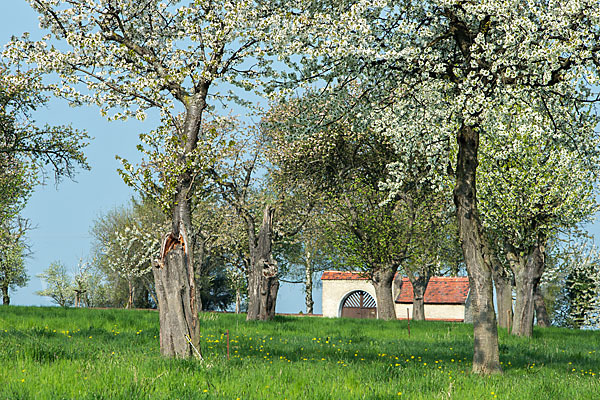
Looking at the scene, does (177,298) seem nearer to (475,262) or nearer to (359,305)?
(475,262)

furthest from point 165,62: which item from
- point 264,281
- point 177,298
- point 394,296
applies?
point 394,296

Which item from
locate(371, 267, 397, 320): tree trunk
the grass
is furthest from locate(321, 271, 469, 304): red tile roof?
the grass

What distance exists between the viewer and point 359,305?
6247cm

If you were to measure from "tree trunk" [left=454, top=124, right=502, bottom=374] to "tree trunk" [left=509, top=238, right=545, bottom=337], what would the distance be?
13168 mm

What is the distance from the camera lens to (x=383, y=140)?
33.0 metres

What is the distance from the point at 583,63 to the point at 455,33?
2.81 meters

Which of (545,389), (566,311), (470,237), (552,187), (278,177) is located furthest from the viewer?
(566,311)

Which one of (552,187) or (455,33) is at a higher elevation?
(455,33)

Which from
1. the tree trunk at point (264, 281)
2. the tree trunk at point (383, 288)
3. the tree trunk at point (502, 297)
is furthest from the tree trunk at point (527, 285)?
the tree trunk at point (264, 281)

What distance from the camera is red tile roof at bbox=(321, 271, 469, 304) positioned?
5716cm

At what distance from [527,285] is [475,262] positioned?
14094 millimetres

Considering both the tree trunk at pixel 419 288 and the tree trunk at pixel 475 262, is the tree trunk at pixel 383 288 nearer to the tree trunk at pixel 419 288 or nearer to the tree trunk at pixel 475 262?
the tree trunk at pixel 419 288

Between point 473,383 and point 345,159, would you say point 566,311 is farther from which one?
point 473,383

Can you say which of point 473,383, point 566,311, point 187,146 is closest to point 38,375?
point 187,146
